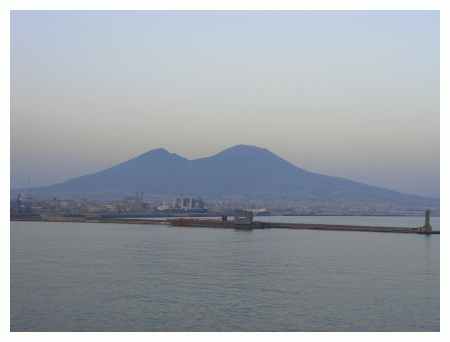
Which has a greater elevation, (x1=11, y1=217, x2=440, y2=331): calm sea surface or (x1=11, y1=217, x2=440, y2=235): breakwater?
(x1=11, y1=217, x2=440, y2=331): calm sea surface

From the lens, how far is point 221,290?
241 inches

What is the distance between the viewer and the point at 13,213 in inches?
973

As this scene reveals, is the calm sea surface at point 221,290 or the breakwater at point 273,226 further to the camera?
the breakwater at point 273,226

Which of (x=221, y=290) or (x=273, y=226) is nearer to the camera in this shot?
(x=221, y=290)

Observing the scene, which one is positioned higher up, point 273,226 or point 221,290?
point 221,290

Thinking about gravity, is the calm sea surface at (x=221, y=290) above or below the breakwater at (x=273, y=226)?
above

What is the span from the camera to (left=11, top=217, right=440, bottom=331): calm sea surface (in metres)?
4.79

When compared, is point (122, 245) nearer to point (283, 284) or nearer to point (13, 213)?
point (283, 284)

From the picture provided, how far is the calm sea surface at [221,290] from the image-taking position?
4793 millimetres

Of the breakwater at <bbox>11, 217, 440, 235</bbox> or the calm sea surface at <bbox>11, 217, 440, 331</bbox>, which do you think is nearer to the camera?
the calm sea surface at <bbox>11, 217, 440, 331</bbox>
